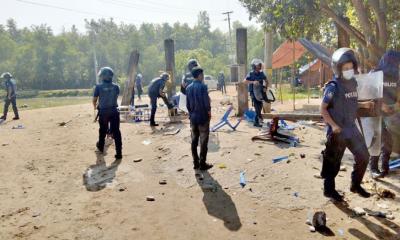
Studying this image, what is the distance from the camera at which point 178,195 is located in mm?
5812

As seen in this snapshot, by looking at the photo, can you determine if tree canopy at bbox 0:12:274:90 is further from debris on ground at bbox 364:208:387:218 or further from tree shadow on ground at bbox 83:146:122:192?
debris on ground at bbox 364:208:387:218

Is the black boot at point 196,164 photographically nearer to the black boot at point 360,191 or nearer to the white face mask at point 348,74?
the black boot at point 360,191

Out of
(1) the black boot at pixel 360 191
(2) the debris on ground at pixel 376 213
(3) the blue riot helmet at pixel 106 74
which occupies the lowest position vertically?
(2) the debris on ground at pixel 376 213

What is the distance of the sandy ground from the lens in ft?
15.0

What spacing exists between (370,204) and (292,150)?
2730mm

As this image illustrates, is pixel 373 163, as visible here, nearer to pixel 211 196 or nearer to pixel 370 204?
pixel 370 204

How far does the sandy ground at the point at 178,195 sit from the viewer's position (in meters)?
4.58

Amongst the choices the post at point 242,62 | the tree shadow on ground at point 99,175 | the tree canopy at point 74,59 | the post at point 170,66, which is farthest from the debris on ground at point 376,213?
the tree canopy at point 74,59

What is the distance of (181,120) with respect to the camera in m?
13.0

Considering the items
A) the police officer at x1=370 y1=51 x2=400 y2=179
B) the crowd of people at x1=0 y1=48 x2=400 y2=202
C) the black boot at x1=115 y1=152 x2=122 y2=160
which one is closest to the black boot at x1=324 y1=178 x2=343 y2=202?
the crowd of people at x1=0 y1=48 x2=400 y2=202

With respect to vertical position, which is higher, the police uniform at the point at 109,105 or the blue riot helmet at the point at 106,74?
the blue riot helmet at the point at 106,74

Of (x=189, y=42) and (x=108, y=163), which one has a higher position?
(x=189, y=42)

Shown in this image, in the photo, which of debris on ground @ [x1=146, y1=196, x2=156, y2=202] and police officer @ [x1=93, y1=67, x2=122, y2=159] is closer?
debris on ground @ [x1=146, y1=196, x2=156, y2=202]

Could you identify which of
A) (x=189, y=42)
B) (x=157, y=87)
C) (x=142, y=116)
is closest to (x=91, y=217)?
(x=157, y=87)
